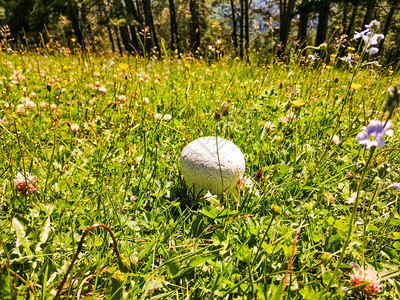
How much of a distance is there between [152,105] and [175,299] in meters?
2.43

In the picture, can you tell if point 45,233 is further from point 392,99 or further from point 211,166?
point 392,99

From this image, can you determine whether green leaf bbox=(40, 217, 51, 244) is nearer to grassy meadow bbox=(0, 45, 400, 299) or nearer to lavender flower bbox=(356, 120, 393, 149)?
grassy meadow bbox=(0, 45, 400, 299)

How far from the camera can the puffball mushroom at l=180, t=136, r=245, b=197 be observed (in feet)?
5.70

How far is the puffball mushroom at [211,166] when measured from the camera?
1.74 metres

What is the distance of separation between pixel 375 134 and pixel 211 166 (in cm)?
115

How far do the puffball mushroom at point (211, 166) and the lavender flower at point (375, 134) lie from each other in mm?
1039

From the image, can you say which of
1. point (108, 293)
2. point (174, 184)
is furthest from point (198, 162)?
point (108, 293)

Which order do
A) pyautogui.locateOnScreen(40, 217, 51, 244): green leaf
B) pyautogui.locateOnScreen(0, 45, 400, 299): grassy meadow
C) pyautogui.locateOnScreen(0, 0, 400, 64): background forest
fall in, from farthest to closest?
pyautogui.locateOnScreen(0, 0, 400, 64): background forest → pyautogui.locateOnScreen(40, 217, 51, 244): green leaf → pyautogui.locateOnScreen(0, 45, 400, 299): grassy meadow

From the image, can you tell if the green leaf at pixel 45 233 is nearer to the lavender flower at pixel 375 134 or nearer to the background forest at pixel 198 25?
the lavender flower at pixel 375 134

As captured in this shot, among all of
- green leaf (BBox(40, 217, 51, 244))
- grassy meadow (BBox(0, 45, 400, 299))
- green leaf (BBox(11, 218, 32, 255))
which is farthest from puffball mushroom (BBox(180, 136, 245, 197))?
green leaf (BBox(11, 218, 32, 255))

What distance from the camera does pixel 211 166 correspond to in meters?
1.73

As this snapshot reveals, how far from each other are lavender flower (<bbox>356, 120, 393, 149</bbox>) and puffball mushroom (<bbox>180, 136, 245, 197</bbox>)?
1039 mm

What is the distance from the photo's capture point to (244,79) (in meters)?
4.44

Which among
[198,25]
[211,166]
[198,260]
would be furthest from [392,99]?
[198,25]
